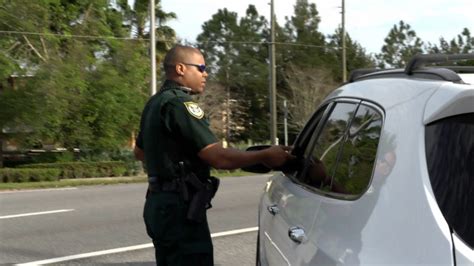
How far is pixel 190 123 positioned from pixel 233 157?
28 centimetres

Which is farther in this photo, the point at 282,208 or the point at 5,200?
the point at 5,200

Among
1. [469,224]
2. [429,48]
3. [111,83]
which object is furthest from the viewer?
[429,48]

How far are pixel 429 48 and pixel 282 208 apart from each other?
2862 inches

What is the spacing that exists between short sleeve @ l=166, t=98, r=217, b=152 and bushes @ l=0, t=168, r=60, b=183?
19.1m

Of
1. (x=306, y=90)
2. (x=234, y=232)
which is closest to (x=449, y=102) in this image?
(x=234, y=232)

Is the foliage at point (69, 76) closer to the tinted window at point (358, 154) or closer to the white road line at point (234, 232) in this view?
the white road line at point (234, 232)

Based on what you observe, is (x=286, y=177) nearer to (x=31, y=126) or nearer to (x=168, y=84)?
(x=168, y=84)

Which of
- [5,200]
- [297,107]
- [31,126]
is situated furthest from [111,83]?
[297,107]

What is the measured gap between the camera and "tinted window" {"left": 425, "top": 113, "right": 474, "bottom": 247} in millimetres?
1824

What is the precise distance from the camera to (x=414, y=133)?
1958mm

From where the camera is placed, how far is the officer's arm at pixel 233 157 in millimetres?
3098

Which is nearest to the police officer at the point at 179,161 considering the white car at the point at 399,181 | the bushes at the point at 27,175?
the white car at the point at 399,181

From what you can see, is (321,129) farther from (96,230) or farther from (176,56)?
(96,230)

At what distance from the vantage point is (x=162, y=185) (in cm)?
324
